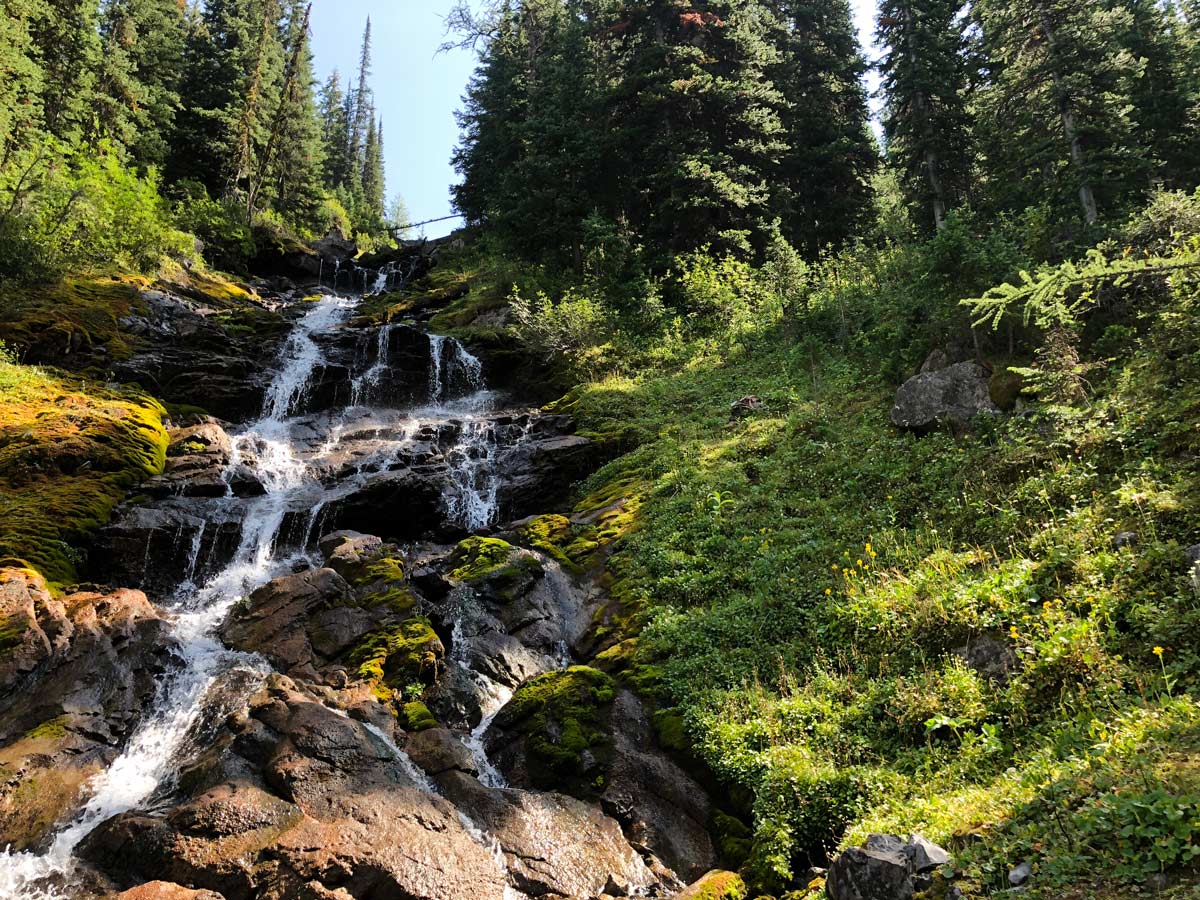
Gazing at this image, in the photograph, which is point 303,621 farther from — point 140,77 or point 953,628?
point 140,77

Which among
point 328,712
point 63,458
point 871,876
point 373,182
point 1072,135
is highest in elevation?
point 373,182

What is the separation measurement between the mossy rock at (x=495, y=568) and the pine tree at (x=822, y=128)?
20241 millimetres

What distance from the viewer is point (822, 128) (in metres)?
27.7

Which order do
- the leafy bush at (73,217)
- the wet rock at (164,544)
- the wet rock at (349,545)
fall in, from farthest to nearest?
the leafy bush at (73,217)
the wet rock at (349,545)
the wet rock at (164,544)

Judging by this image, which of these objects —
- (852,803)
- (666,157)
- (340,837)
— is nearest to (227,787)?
(340,837)

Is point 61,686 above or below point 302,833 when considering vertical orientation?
above

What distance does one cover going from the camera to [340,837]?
6.20 meters

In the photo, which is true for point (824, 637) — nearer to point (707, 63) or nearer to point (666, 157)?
point (666, 157)

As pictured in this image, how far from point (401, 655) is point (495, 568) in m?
2.33

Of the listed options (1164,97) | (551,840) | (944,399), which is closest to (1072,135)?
(1164,97)

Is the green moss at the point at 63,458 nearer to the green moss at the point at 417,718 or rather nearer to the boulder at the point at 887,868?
the green moss at the point at 417,718

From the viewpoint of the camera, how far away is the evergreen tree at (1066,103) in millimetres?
17312

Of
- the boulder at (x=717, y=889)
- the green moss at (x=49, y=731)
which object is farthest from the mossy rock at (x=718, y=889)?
the green moss at (x=49, y=731)

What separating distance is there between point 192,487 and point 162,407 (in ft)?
13.7
